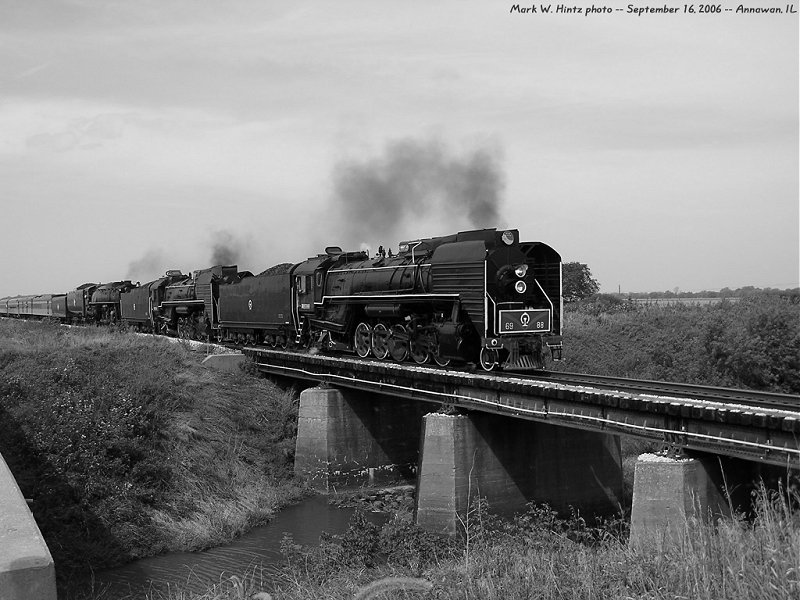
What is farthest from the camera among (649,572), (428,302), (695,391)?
(428,302)

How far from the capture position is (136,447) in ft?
61.5

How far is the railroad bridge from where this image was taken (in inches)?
450

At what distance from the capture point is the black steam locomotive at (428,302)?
55.9 ft

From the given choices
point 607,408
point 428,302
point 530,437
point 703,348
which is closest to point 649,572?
point 607,408

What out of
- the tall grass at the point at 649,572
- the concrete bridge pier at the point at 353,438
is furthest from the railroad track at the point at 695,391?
the concrete bridge pier at the point at 353,438

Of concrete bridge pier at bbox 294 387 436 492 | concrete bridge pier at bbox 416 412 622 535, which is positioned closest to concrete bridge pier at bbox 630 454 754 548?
concrete bridge pier at bbox 416 412 622 535

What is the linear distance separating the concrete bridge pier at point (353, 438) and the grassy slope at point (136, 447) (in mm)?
1104

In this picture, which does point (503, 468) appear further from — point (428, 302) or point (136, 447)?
point (136, 447)

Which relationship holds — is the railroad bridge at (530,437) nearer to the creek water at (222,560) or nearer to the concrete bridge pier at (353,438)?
the concrete bridge pier at (353,438)

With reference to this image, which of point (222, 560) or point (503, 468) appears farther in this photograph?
point (503, 468)

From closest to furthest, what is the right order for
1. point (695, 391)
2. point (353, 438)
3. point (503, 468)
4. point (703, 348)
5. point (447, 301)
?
point (695, 391), point (503, 468), point (447, 301), point (353, 438), point (703, 348)

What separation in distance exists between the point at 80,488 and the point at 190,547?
287 centimetres

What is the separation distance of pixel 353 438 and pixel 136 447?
6.17m

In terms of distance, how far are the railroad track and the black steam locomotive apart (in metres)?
0.97
